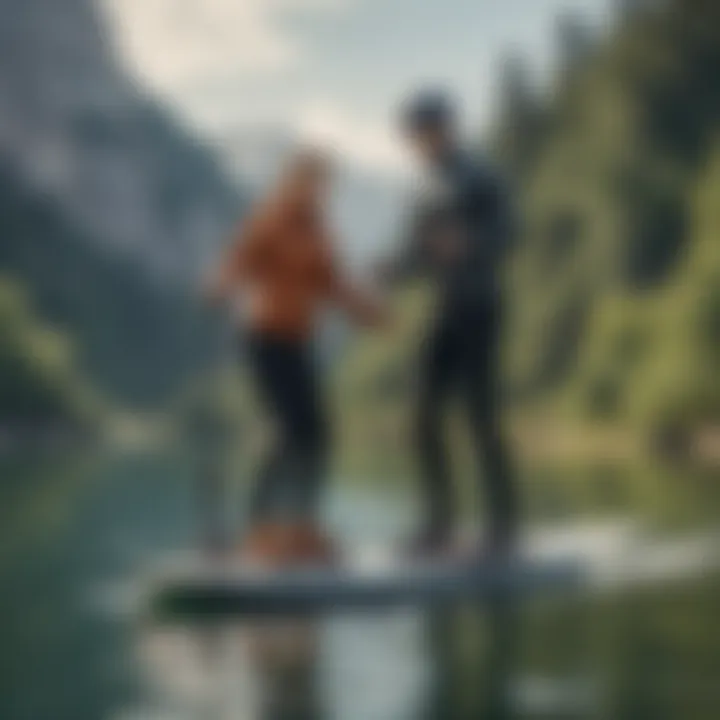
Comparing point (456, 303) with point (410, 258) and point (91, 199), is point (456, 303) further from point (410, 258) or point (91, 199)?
point (91, 199)

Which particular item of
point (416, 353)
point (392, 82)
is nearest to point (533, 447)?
point (416, 353)

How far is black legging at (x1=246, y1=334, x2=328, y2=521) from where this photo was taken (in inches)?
59.4

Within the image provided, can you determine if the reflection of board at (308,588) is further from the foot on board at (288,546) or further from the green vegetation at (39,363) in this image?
the green vegetation at (39,363)

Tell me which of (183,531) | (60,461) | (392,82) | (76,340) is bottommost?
(183,531)

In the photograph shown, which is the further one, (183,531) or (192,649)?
(183,531)

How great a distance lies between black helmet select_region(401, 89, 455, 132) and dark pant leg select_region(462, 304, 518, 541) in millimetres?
184

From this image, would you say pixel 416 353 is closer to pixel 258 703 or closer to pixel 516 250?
pixel 516 250

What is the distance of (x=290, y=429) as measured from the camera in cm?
153

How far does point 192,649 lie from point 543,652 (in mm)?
307

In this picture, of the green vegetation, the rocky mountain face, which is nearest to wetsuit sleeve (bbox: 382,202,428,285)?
the rocky mountain face

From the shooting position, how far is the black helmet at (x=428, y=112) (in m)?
1.55

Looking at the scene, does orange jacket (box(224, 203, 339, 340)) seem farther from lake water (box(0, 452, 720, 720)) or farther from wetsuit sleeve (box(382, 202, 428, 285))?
lake water (box(0, 452, 720, 720))

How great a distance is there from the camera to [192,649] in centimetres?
141

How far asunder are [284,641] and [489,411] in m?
0.31
